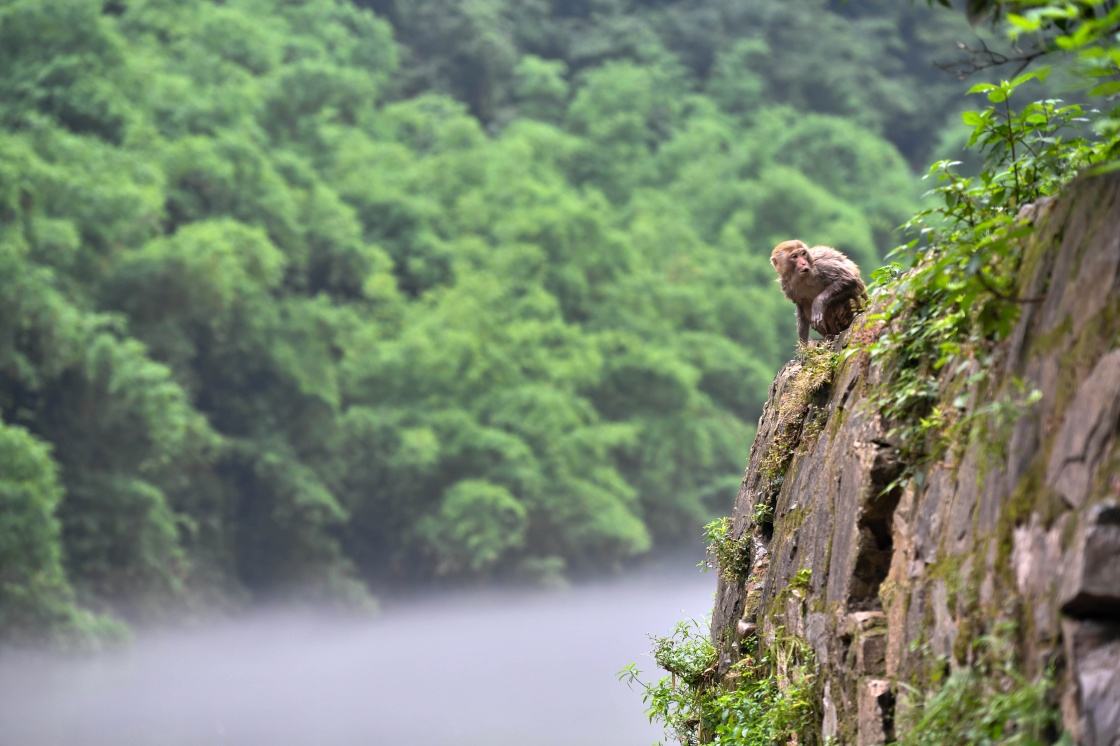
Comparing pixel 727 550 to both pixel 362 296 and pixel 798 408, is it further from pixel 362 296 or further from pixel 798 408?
pixel 362 296

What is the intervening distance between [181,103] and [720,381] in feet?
45.1

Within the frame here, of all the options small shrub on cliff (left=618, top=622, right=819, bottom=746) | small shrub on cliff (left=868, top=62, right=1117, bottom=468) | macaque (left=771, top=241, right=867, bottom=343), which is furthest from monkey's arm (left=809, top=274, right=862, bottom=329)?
small shrub on cliff (left=618, top=622, right=819, bottom=746)

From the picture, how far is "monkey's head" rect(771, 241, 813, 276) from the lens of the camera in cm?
654

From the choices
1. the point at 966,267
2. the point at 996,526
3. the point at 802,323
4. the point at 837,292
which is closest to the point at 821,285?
the point at 837,292

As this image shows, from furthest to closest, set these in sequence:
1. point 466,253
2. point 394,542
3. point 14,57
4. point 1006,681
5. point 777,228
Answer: point 777,228
point 466,253
point 394,542
point 14,57
point 1006,681

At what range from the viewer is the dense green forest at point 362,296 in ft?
79.7

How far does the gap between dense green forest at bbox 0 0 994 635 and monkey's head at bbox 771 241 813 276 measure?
14.7m

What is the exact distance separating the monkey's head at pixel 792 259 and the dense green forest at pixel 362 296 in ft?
48.1

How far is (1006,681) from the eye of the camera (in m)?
3.66

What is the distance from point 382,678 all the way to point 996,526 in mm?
22610

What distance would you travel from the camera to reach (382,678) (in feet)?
83.9

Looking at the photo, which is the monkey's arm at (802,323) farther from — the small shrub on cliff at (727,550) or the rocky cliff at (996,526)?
the rocky cliff at (996,526)

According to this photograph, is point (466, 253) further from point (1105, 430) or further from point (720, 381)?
point (1105, 430)

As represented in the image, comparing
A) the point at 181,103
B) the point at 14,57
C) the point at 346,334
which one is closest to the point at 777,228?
the point at 346,334
